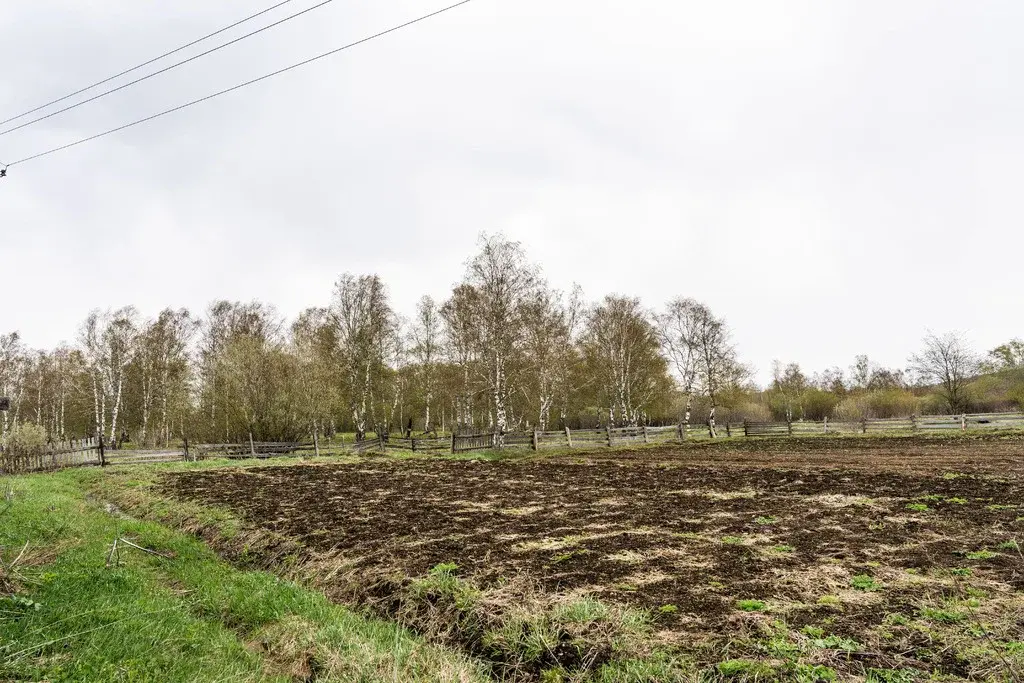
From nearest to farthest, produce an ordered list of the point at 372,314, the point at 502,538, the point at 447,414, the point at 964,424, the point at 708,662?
the point at 708,662
the point at 502,538
the point at 964,424
the point at 372,314
the point at 447,414

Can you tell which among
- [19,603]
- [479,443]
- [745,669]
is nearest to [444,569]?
[745,669]

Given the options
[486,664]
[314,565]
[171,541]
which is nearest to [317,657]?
[486,664]

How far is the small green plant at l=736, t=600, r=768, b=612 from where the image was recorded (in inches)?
199

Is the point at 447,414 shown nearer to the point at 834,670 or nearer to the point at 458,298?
the point at 458,298

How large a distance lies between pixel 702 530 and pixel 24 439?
111ft

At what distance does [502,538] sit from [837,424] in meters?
35.8

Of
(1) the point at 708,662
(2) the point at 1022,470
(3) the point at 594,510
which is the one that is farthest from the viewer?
(2) the point at 1022,470

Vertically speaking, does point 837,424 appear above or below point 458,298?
below

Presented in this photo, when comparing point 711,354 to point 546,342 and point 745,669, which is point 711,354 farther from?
point 745,669

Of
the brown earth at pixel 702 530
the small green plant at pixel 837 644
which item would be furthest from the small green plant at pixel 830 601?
the small green plant at pixel 837 644

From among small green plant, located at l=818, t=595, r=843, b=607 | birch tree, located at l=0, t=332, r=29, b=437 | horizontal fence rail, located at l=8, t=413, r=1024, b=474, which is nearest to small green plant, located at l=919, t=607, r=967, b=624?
small green plant, located at l=818, t=595, r=843, b=607

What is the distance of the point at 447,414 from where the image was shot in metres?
60.6

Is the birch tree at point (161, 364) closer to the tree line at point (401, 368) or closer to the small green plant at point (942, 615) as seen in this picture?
the tree line at point (401, 368)

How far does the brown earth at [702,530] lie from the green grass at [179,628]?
1.31 meters
